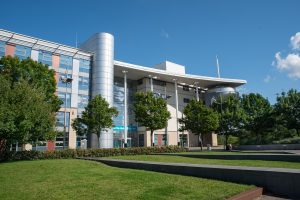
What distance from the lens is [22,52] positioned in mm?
42469

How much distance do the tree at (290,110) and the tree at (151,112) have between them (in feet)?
61.8

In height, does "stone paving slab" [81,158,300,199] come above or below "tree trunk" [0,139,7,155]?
below

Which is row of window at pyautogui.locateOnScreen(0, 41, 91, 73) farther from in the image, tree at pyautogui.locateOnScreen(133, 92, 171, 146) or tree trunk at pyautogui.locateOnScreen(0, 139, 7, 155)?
tree trunk at pyautogui.locateOnScreen(0, 139, 7, 155)

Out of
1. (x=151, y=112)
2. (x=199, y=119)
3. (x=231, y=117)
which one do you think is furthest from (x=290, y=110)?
(x=151, y=112)

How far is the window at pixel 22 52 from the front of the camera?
4184 cm

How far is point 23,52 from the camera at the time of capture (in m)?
42.6

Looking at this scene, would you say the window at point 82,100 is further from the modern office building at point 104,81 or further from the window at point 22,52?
the window at point 22,52

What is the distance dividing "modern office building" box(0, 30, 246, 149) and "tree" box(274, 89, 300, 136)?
732 inches

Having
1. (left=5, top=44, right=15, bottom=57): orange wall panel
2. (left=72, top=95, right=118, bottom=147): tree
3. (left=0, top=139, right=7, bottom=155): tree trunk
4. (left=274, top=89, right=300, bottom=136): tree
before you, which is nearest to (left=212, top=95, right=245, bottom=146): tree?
(left=274, top=89, right=300, bottom=136): tree

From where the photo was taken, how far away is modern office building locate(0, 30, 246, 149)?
145 ft

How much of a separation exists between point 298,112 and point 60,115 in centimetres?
3895

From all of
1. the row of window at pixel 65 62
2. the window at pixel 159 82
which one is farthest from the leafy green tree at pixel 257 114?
the row of window at pixel 65 62

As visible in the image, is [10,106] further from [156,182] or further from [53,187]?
[156,182]

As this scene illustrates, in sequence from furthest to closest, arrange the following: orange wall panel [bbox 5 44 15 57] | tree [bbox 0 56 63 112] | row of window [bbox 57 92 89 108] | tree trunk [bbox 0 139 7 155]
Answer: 1. row of window [bbox 57 92 89 108]
2. orange wall panel [bbox 5 44 15 57]
3. tree [bbox 0 56 63 112]
4. tree trunk [bbox 0 139 7 155]
